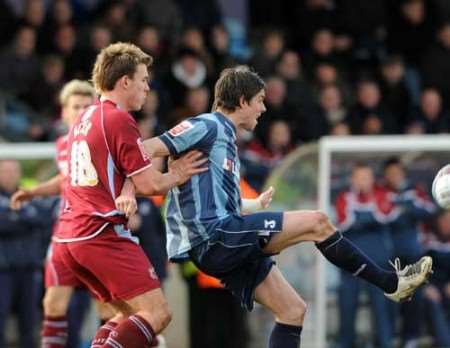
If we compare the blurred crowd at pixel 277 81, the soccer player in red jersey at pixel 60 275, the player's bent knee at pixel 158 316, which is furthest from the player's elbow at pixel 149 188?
the blurred crowd at pixel 277 81

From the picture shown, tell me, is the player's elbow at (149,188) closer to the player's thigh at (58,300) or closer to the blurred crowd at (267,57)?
the player's thigh at (58,300)

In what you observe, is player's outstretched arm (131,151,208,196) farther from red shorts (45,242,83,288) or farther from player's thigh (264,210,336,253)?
red shorts (45,242,83,288)

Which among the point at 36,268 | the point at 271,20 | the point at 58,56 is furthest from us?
the point at 271,20

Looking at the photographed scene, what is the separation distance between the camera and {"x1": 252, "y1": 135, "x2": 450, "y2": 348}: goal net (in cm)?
1334

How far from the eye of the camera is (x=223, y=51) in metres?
15.5

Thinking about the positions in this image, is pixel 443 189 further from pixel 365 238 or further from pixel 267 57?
pixel 267 57

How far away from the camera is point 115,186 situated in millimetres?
8211

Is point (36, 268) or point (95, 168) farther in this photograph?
point (36, 268)

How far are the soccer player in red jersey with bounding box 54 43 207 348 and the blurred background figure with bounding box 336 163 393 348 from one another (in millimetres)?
4904

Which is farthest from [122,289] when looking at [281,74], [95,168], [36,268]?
[281,74]

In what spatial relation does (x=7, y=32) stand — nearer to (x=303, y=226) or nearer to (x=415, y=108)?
(x=415, y=108)

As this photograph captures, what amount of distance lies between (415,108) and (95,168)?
26.2ft

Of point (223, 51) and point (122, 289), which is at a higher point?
point (223, 51)

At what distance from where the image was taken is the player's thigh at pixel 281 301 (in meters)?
8.47
